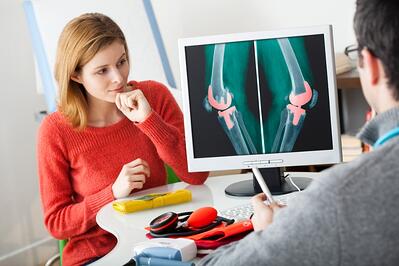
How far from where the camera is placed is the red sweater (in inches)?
83.2

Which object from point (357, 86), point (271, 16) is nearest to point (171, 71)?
point (271, 16)

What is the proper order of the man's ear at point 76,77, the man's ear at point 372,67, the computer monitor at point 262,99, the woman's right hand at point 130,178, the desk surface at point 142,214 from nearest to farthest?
the man's ear at point 372,67
the desk surface at point 142,214
the computer monitor at point 262,99
the woman's right hand at point 130,178
the man's ear at point 76,77

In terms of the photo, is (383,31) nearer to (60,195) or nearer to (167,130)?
(167,130)

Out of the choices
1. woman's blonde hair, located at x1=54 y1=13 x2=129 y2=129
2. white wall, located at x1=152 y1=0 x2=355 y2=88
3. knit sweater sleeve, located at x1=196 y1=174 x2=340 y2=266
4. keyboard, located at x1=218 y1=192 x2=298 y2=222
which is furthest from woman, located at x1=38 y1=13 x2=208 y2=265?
white wall, located at x1=152 y1=0 x2=355 y2=88

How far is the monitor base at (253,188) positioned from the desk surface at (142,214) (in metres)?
0.03

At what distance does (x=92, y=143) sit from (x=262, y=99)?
0.56 meters

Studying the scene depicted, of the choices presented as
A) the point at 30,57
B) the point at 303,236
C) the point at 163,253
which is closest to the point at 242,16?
the point at 30,57

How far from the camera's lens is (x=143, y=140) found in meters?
2.26

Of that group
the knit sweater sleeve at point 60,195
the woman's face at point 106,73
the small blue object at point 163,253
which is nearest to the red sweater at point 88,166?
the knit sweater sleeve at point 60,195

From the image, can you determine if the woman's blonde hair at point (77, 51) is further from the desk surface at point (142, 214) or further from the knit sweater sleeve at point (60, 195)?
the desk surface at point (142, 214)

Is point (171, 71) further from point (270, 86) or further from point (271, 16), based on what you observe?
point (270, 86)

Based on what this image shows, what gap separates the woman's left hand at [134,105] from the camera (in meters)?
2.14

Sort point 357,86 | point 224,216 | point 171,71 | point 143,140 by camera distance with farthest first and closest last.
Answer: point 171,71 < point 357,86 < point 143,140 < point 224,216

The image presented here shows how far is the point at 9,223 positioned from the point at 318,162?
6.37 feet
